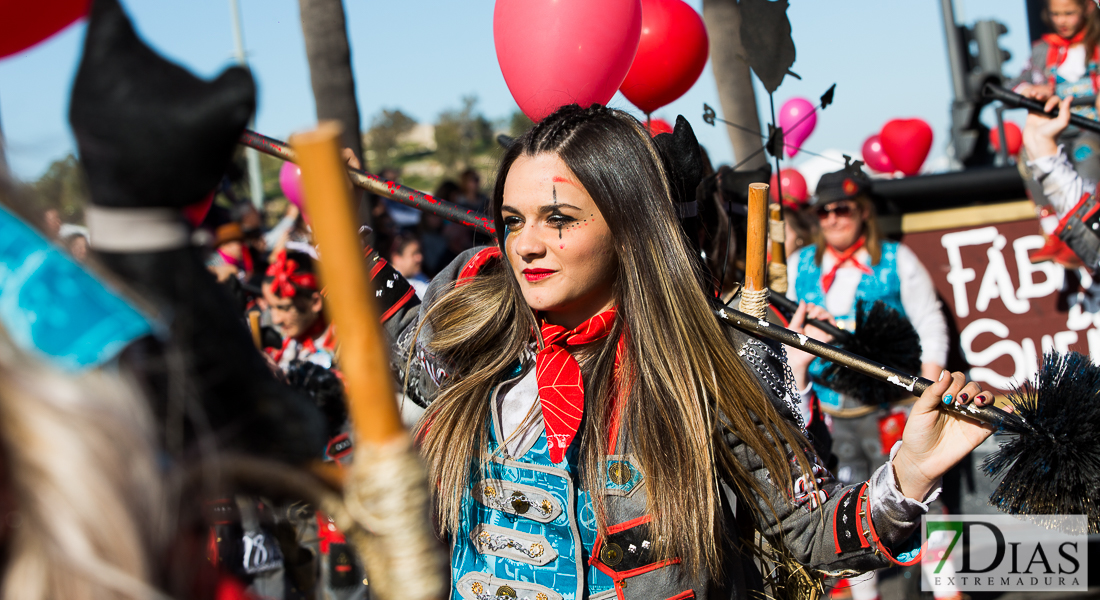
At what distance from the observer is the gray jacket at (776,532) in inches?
74.8

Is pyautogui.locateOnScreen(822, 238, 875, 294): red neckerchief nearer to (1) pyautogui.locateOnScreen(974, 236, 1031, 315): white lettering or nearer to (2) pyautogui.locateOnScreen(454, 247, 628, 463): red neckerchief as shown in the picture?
(1) pyautogui.locateOnScreen(974, 236, 1031, 315): white lettering

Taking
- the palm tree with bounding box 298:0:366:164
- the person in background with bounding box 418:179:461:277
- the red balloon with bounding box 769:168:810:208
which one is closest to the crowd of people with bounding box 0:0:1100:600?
the red balloon with bounding box 769:168:810:208

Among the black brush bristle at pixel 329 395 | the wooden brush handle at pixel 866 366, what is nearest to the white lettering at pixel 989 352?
the wooden brush handle at pixel 866 366

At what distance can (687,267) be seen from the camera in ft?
6.93

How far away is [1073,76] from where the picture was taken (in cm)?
497

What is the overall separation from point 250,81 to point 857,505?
168 cm

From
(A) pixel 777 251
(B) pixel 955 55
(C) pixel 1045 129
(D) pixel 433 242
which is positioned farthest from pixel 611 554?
(B) pixel 955 55

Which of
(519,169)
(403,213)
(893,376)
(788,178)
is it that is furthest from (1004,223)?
(403,213)

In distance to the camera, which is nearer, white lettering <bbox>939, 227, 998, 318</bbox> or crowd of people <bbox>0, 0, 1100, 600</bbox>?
crowd of people <bbox>0, 0, 1100, 600</bbox>

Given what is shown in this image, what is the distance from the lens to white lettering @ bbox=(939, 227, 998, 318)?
5.25 m

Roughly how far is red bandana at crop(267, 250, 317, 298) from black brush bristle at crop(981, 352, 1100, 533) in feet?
11.2

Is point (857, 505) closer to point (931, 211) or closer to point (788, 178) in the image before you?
point (931, 211)

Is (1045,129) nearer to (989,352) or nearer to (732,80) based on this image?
(989,352)

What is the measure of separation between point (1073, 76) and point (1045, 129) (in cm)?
129
